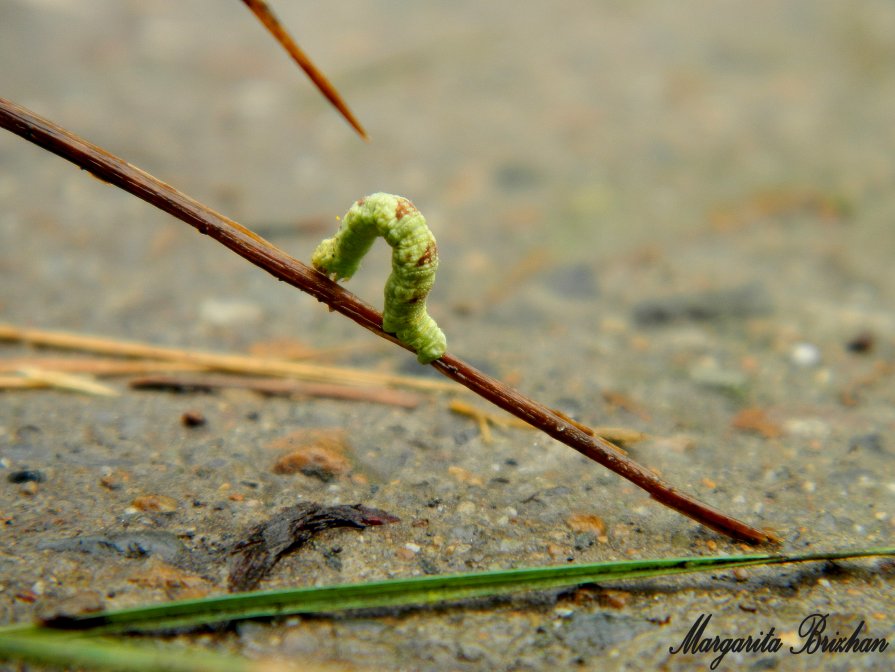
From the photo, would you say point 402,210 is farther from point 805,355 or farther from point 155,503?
point 805,355

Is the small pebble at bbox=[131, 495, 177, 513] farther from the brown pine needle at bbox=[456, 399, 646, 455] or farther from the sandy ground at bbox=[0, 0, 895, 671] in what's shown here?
the brown pine needle at bbox=[456, 399, 646, 455]

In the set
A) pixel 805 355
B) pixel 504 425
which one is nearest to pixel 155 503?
pixel 504 425

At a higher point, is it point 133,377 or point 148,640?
point 133,377

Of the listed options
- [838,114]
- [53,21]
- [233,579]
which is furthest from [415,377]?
[53,21]

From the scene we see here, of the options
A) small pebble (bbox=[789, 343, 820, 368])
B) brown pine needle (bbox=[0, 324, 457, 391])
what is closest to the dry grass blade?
brown pine needle (bbox=[0, 324, 457, 391])

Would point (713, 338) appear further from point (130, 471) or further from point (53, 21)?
point (53, 21)
